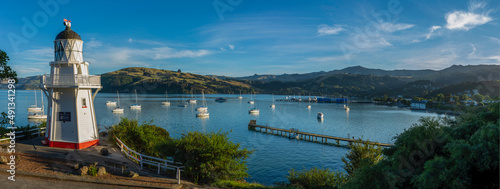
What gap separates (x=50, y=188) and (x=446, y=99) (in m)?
152

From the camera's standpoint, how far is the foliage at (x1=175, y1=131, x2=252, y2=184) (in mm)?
14523

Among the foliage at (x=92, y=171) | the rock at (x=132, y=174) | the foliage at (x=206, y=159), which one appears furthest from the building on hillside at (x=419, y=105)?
the foliage at (x=92, y=171)

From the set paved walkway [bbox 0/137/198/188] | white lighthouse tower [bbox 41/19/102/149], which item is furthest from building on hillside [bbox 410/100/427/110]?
white lighthouse tower [bbox 41/19/102/149]

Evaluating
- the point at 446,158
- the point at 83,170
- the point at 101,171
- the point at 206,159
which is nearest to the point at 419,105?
the point at 446,158

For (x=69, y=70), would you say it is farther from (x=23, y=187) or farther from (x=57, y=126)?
(x=23, y=187)

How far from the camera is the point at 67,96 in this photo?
1992 cm

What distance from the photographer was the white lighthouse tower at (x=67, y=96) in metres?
19.6

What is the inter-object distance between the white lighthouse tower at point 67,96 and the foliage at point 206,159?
33.0 feet

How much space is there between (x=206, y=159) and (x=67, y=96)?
1330 centimetres

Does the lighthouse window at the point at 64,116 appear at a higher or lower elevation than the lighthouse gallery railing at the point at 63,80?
lower

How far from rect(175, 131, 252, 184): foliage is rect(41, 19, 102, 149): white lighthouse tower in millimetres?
10067

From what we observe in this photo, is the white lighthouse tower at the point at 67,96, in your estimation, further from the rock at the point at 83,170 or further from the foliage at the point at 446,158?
the foliage at the point at 446,158

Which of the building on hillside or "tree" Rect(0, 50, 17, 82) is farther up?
"tree" Rect(0, 50, 17, 82)

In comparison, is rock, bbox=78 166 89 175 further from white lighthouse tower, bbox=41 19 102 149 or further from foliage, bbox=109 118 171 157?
foliage, bbox=109 118 171 157
